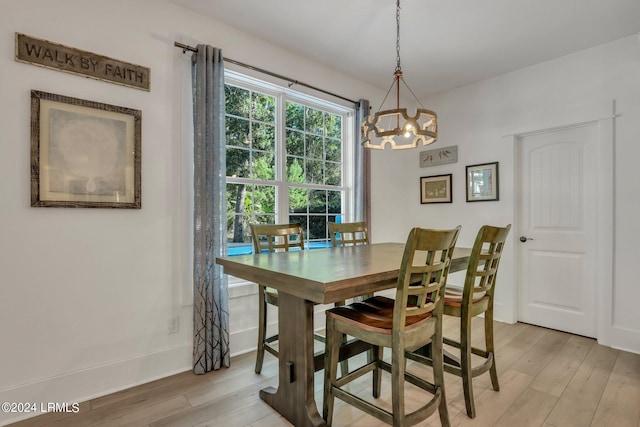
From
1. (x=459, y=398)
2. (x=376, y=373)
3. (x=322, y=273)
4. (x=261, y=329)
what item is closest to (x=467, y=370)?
(x=459, y=398)

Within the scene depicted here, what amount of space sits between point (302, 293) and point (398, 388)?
610 mm

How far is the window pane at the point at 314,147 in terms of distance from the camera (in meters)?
3.52

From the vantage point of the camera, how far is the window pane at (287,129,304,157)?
332 centimetres

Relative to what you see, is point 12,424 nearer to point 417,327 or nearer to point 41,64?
point 41,64

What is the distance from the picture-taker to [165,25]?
2.44 m

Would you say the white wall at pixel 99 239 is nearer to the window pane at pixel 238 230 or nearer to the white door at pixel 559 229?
the window pane at pixel 238 230

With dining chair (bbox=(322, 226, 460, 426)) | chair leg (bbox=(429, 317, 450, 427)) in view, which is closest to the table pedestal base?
dining chair (bbox=(322, 226, 460, 426))

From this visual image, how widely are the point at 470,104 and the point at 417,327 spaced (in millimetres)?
3339

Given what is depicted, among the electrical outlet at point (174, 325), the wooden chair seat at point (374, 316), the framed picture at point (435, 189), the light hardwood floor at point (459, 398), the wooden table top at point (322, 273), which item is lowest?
the light hardwood floor at point (459, 398)

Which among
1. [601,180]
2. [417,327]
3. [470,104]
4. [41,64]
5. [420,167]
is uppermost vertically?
[470,104]

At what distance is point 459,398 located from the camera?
206cm

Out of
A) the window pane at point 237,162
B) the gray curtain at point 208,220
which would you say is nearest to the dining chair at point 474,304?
the gray curtain at point 208,220

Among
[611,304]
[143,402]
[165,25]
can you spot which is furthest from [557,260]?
[165,25]

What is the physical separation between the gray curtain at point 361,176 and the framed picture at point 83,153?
2218mm
